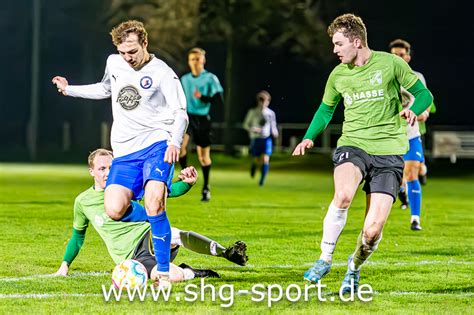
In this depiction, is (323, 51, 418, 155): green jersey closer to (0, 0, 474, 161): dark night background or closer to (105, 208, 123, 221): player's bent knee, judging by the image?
(105, 208, 123, 221): player's bent knee

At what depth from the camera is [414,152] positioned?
1414cm

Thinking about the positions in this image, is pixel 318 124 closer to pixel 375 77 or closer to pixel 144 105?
pixel 375 77

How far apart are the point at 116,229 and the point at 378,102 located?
7.64 ft

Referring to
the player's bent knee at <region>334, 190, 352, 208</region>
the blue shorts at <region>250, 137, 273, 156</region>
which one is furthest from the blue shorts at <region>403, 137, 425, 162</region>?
the blue shorts at <region>250, 137, 273, 156</region>

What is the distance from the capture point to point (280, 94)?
1757 inches

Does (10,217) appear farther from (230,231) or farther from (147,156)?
→ (147,156)

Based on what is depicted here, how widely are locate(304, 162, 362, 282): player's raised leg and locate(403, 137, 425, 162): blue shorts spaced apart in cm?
549

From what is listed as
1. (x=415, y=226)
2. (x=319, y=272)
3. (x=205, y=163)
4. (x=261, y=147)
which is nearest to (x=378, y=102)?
(x=319, y=272)

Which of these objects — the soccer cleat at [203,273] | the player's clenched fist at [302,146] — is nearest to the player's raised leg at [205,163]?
the soccer cleat at [203,273]

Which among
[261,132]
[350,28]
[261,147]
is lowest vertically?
[261,147]

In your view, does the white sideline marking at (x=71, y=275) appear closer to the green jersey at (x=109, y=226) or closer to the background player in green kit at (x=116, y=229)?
the background player in green kit at (x=116, y=229)

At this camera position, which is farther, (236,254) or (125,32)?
(236,254)

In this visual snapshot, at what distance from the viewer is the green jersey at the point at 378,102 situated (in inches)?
342

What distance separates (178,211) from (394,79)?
8217 mm
